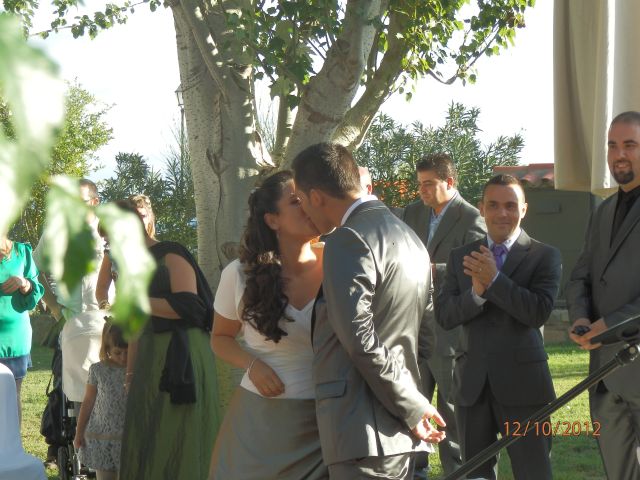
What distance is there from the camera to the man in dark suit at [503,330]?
5020 millimetres

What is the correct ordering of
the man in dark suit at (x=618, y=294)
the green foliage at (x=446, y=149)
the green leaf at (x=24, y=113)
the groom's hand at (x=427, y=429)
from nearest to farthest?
the green leaf at (x=24, y=113)
the groom's hand at (x=427, y=429)
the man in dark suit at (x=618, y=294)
the green foliage at (x=446, y=149)

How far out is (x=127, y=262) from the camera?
0.62 m

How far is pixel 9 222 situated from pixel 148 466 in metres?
5.49

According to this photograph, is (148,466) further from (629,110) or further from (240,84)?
(629,110)

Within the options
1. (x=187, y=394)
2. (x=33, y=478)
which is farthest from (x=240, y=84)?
(x=33, y=478)

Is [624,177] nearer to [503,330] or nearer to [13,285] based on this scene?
[503,330]

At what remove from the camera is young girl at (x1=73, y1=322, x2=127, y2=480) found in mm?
6109

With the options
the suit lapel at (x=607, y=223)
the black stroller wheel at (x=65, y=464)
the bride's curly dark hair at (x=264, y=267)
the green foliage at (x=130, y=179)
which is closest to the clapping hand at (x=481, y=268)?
the suit lapel at (x=607, y=223)

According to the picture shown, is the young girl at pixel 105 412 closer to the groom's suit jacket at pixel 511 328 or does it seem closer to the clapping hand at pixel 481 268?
the groom's suit jacket at pixel 511 328

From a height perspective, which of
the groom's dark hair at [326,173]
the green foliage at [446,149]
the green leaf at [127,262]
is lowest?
the green leaf at [127,262]

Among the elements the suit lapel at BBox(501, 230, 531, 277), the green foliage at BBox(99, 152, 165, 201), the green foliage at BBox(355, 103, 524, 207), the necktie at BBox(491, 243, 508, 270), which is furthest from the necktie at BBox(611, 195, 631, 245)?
the green foliage at BBox(99, 152, 165, 201)

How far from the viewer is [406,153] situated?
19562 mm

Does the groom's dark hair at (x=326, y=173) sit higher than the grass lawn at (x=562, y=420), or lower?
higher

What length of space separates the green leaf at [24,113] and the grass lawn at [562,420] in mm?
6813
